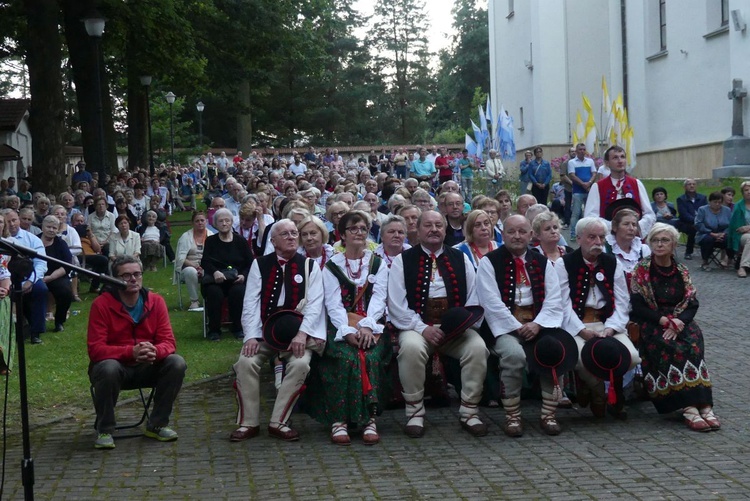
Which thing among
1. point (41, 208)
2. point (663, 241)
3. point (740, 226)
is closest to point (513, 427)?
point (663, 241)

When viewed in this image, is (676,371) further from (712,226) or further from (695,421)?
(712,226)

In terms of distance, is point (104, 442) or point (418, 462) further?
point (104, 442)

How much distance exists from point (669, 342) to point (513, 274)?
1.25 meters

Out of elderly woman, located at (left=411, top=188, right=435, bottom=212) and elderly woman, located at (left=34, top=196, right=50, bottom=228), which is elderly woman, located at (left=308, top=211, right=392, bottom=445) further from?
elderly woman, located at (left=34, top=196, right=50, bottom=228)

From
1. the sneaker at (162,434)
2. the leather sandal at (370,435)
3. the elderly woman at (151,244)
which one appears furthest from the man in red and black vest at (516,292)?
the elderly woman at (151,244)

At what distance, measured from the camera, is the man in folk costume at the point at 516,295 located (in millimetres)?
8164

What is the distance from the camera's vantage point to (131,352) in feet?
25.7

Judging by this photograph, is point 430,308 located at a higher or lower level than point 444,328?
higher

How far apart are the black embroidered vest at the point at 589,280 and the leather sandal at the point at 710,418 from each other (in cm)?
101

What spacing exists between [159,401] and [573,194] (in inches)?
609

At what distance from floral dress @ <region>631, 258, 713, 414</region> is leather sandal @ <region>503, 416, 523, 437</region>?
1.07m

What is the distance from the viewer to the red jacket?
7852 mm

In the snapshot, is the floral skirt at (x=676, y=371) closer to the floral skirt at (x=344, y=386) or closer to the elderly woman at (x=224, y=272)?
the floral skirt at (x=344, y=386)

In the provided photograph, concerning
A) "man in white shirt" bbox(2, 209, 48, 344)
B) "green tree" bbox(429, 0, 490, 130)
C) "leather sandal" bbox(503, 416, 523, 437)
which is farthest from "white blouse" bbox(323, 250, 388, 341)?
"green tree" bbox(429, 0, 490, 130)
